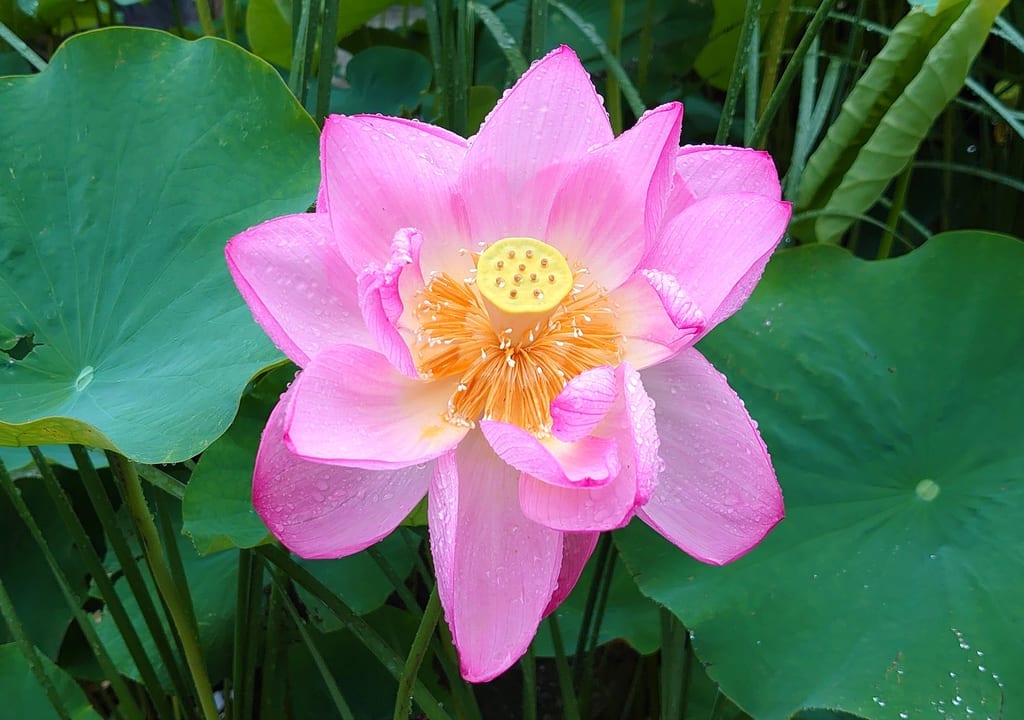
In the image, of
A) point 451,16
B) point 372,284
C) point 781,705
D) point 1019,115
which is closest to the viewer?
point 372,284

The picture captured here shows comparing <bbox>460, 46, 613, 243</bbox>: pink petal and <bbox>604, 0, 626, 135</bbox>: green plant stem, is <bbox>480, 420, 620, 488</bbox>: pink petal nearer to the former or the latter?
<bbox>460, 46, 613, 243</bbox>: pink petal

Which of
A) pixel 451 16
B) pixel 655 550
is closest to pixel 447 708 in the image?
pixel 655 550

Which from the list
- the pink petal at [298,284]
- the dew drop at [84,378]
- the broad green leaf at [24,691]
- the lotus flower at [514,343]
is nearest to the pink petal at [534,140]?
the lotus flower at [514,343]

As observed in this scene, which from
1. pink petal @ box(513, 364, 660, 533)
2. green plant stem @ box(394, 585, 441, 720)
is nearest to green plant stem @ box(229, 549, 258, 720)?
green plant stem @ box(394, 585, 441, 720)

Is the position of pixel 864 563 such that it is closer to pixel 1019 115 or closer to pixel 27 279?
pixel 1019 115

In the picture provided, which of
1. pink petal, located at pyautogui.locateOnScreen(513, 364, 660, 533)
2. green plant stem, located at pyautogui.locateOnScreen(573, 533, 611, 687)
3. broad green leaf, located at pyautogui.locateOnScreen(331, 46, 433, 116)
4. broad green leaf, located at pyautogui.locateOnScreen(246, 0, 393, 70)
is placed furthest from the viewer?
broad green leaf, located at pyautogui.locateOnScreen(331, 46, 433, 116)

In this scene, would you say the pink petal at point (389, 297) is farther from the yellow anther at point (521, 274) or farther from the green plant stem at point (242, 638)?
the green plant stem at point (242, 638)
